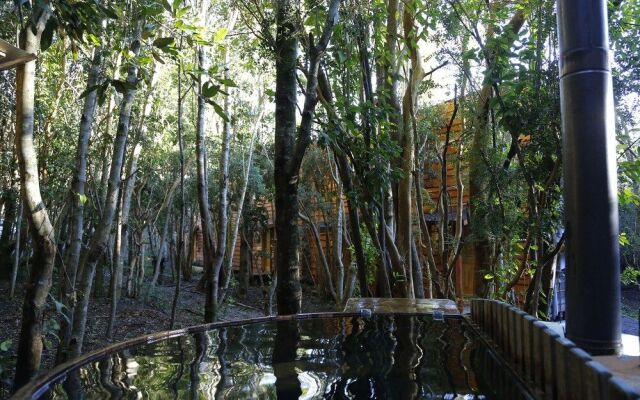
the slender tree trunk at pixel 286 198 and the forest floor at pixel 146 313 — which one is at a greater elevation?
the slender tree trunk at pixel 286 198

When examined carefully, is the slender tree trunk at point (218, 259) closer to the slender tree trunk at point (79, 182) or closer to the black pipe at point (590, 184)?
the slender tree trunk at point (79, 182)

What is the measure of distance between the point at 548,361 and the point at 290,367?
128cm

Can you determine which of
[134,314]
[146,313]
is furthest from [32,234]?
[146,313]

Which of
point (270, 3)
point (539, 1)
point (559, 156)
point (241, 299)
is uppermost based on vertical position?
point (270, 3)

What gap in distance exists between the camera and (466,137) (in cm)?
827

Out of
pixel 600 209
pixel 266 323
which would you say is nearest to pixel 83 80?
pixel 266 323

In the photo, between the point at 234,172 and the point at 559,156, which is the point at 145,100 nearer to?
the point at 234,172

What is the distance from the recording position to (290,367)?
103 inches

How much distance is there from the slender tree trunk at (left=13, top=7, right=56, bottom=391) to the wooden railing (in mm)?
3518

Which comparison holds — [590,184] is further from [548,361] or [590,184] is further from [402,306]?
[402,306]

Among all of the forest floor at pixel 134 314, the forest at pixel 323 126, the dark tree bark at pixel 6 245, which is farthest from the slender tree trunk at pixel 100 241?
the dark tree bark at pixel 6 245

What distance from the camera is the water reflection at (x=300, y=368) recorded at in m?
2.16

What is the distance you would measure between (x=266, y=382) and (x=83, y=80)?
1085cm

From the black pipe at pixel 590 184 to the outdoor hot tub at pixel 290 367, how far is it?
1.38ft
